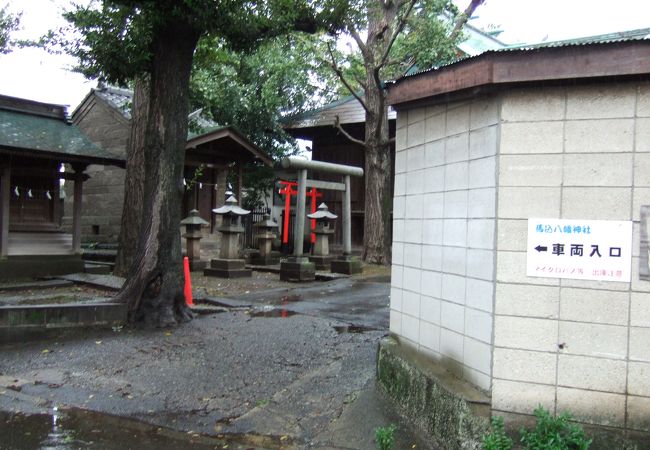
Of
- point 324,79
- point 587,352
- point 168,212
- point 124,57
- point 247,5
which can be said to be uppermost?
point 324,79

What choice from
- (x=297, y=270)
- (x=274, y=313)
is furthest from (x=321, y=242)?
(x=274, y=313)

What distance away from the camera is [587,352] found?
3395 mm

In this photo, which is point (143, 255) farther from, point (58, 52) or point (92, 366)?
point (58, 52)

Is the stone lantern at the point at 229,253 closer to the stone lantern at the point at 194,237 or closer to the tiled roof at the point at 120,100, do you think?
the stone lantern at the point at 194,237

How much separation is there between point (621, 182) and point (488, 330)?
1.27 m

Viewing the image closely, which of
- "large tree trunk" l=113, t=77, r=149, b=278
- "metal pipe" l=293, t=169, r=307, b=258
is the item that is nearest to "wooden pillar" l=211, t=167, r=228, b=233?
"metal pipe" l=293, t=169, r=307, b=258

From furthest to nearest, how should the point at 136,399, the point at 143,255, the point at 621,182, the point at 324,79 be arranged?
the point at 324,79 → the point at 143,255 → the point at 136,399 → the point at 621,182

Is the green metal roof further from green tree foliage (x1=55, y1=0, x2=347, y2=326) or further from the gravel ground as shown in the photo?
the gravel ground

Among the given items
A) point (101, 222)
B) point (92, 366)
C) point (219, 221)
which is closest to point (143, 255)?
point (92, 366)

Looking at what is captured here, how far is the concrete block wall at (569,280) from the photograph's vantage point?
10.9 ft

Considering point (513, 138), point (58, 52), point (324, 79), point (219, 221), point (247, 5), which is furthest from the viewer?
point (324, 79)

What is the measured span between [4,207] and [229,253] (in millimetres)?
5506

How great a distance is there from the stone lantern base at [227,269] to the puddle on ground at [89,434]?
9472 mm

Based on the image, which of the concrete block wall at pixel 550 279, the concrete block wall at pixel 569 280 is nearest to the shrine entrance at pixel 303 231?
the concrete block wall at pixel 550 279
